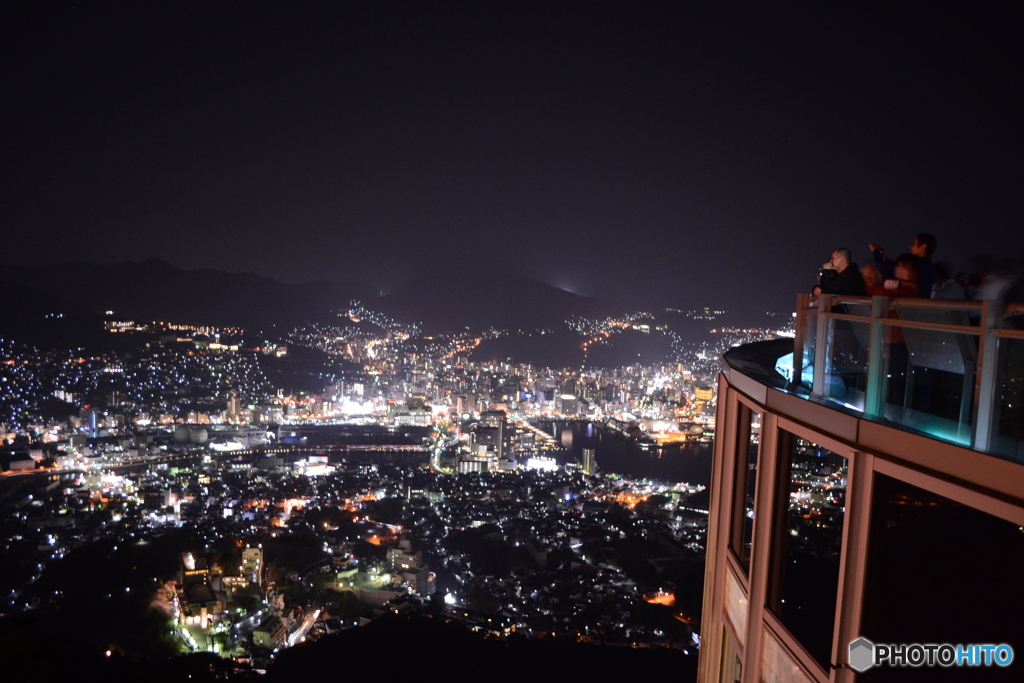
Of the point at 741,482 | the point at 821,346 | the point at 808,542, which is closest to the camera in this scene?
the point at 821,346

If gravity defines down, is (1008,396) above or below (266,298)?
above

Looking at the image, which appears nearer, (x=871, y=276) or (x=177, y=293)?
(x=871, y=276)

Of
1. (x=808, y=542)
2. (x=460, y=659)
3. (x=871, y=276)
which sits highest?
(x=871, y=276)

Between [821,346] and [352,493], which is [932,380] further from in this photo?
[352,493]

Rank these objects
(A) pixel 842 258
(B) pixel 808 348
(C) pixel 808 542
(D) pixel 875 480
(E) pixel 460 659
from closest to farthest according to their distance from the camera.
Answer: (D) pixel 875 480, (B) pixel 808 348, (A) pixel 842 258, (C) pixel 808 542, (E) pixel 460 659

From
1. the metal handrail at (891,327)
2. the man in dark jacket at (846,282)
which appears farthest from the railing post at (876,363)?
the man in dark jacket at (846,282)

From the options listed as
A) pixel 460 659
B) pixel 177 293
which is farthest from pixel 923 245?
pixel 177 293
